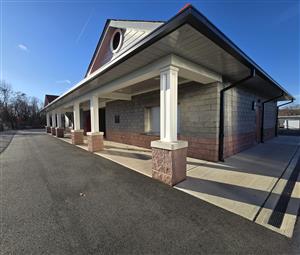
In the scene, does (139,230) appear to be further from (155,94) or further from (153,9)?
(153,9)

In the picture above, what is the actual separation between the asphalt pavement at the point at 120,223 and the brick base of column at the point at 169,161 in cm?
24

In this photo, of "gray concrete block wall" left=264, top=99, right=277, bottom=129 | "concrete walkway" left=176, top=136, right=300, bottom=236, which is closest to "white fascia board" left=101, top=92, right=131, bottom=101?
"concrete walkway" left=176, top=136, right=300, bottom=236

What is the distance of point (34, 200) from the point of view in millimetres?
2885

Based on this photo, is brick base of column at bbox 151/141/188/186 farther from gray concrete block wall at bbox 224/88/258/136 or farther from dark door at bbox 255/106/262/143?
dark door at bbox 255/106/262/143

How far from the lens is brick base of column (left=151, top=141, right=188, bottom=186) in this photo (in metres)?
3.39

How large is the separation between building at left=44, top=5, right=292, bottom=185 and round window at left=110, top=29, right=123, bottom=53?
39 millimetres

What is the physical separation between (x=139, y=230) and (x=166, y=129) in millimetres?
2137

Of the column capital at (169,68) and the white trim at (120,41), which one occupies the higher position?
the white trim at (120,41)

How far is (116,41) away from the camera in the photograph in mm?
6285

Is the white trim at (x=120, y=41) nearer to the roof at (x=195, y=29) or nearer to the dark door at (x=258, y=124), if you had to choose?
the roof at (x=195, y=29)

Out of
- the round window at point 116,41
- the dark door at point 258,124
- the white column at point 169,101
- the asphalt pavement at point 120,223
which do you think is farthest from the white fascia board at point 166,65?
the dark door at point 258,124

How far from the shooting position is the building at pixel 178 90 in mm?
2999

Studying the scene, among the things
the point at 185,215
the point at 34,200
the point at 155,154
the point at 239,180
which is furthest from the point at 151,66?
the point at 34,200

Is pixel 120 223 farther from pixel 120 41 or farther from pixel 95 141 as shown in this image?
pixel 120 41
